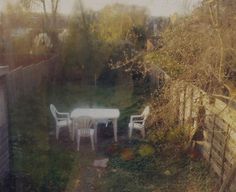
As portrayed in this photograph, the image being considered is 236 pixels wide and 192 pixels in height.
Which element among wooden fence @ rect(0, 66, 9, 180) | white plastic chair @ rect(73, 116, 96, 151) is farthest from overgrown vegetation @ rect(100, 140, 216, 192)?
wooden fence @ rect(0, 66, 9, 180)

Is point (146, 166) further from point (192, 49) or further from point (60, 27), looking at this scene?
point (60, 27)

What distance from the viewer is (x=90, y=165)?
24.1ft

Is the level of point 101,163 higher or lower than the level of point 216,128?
lower

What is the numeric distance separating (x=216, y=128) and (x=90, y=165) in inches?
110

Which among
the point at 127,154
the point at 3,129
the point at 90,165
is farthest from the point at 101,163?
the point at 3,129

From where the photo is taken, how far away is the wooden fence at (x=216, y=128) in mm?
5691

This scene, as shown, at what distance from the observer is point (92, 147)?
27.2 feet

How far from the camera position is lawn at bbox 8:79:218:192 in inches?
247

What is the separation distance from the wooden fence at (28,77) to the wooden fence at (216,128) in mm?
5950

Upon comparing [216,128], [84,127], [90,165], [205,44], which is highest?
[205,44]

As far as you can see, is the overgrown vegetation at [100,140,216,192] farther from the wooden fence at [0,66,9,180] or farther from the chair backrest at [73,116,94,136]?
the wooden fence at [0,66,9,180]

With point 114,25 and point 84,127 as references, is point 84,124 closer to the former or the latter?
point 84,127

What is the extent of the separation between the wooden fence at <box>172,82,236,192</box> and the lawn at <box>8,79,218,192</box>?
1.29 ft

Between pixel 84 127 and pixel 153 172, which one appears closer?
pixel 153 172
